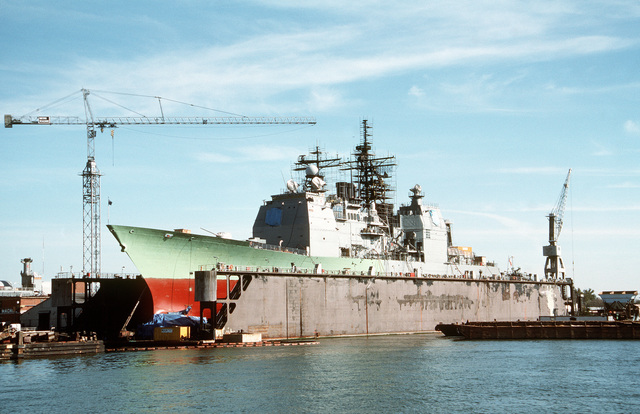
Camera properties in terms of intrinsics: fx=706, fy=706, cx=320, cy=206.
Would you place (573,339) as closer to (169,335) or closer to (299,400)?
(169,335)

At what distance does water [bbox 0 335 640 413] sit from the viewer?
27.8 metres

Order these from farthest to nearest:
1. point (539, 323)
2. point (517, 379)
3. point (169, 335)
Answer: point (539, 323) → point (169, 335) → point (517, 379)

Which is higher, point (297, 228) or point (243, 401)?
point (297, 228)

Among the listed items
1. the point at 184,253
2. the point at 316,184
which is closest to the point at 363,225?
the point at 316,184

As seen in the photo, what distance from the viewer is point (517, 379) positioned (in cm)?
3394

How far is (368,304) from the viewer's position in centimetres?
5828

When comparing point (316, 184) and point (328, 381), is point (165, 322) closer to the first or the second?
point (328, 381)

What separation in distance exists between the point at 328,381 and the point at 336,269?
25.2 metres

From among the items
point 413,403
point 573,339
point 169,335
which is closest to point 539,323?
point 573,339

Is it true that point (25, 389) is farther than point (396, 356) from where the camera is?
No

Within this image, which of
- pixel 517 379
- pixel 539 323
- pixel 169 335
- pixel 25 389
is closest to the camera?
pixel 25 389

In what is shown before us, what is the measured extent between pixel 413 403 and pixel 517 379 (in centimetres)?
810

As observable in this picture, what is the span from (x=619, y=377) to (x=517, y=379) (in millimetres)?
5239

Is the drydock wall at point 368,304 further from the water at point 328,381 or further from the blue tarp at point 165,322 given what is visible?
the water at point 328,381
